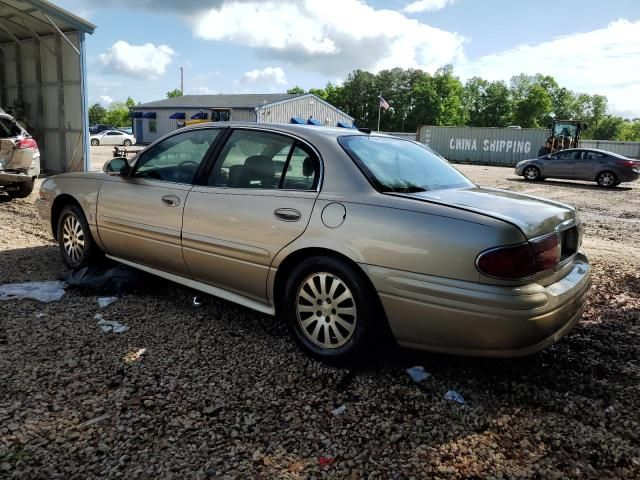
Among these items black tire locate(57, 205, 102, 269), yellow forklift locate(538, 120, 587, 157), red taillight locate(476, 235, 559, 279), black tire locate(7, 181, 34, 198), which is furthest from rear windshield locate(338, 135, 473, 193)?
yellow forklift locate(538, 120, 587, 157)

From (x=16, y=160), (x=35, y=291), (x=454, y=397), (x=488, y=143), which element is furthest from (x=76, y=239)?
(x=488, y=143)

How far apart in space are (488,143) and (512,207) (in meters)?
34.4

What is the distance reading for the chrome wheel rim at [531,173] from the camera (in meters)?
19.3

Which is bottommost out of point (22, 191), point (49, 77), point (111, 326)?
point (111, 326)

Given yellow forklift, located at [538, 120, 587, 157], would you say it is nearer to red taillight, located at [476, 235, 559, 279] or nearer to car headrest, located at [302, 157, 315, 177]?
car headrest, located at [302, 157, 315, 177]

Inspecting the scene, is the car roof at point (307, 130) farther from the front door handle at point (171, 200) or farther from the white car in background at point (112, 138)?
the white car in background at point (112, 138)

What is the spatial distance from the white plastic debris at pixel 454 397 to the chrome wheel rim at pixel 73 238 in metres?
3.64

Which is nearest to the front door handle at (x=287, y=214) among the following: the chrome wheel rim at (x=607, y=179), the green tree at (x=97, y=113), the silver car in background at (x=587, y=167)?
the silver car in background at (x=587, y=167)

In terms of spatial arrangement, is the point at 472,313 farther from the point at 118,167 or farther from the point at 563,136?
the point at 563,136

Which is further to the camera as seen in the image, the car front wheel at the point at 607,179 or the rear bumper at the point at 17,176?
the car front wheel at the point at 607,179

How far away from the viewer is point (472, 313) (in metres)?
2.71

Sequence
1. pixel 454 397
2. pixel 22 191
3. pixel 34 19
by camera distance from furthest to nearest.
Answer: pixel 34 19, pixel 22 191, pixel 454 397

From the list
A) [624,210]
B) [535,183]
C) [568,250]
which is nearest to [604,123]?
[535,183]

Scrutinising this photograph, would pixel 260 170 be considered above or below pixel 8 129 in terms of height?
below
